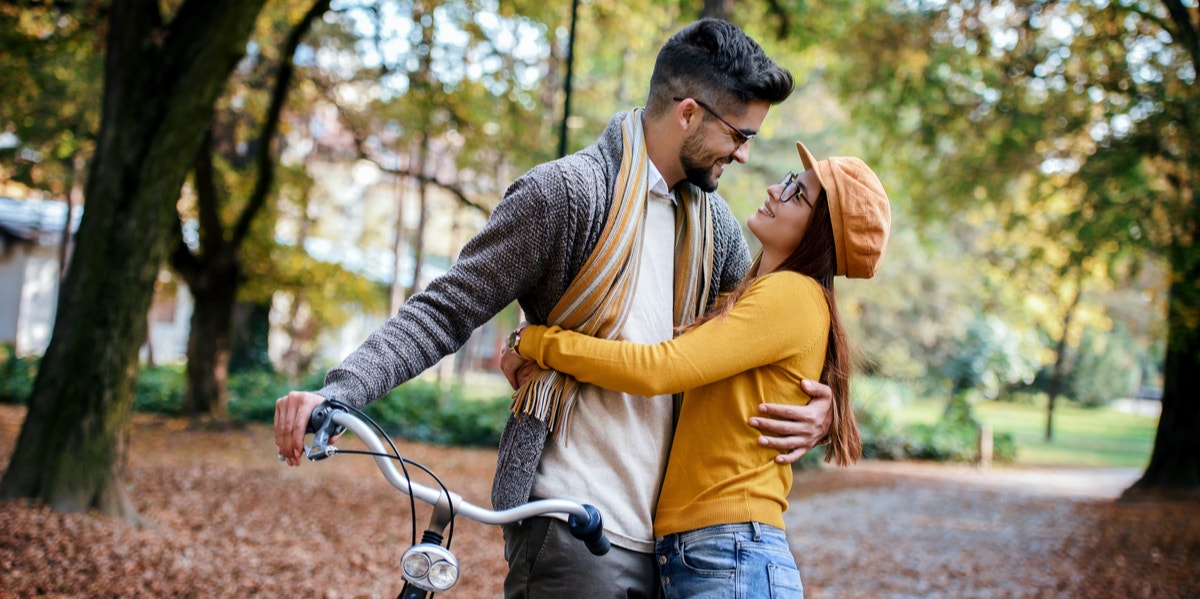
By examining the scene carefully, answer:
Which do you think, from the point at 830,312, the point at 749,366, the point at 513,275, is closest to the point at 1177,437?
the point at 830,312

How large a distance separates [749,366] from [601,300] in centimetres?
37

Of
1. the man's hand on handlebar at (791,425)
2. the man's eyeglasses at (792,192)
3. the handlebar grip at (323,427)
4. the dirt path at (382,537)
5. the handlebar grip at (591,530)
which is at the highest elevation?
the man's eyeglasses at (792,192)

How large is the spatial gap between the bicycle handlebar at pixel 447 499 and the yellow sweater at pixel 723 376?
11.2 inches

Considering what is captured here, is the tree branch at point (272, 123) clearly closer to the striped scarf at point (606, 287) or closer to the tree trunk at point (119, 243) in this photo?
the tree trunk at point (119, 243)

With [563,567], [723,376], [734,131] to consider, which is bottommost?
[563,567]

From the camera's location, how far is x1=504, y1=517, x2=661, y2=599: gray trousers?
215 centimetres

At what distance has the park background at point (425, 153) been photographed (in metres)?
6.61

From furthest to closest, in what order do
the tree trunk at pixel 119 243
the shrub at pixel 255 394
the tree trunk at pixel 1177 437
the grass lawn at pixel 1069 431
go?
the grass lawn at pixel 1069 431
the shrub at pixel 255 394
the tree trunk at pixel 1177 437
the tree trunk at pixel 119 243

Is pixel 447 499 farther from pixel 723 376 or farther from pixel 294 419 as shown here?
pixel 723 376

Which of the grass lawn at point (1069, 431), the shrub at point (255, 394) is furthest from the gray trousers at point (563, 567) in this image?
the grass lawn at point (1069, 431)

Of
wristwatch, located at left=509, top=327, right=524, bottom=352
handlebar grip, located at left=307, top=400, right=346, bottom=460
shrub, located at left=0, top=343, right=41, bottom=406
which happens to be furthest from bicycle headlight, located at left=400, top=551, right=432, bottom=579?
shrub, located at left=0, top=343, right=41, bottom=406

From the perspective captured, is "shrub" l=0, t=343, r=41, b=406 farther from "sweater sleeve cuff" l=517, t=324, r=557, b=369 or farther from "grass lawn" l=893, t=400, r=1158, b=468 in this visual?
"grass lawn" l=893, t=400, r=1158, b=468

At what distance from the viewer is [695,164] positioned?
240 centimetres

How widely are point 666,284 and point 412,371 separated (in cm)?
70
